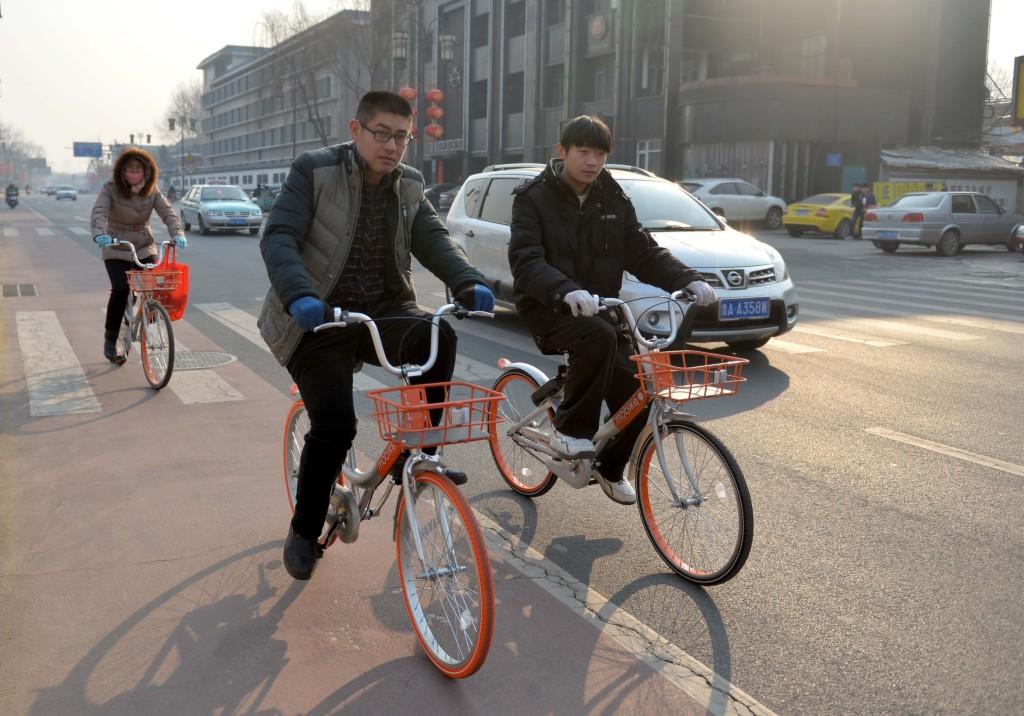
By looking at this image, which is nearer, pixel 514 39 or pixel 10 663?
pixel 10 663

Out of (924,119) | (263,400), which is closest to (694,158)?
(924,119)

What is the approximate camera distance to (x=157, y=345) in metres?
7.44

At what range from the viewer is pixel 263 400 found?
23.2 ft

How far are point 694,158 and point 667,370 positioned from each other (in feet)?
118

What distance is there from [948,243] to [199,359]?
64.5 feet

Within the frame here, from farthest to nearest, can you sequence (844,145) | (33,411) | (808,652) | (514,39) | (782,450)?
(514,39) → (844,145) → (33,411) → (782,450) → (808,652)

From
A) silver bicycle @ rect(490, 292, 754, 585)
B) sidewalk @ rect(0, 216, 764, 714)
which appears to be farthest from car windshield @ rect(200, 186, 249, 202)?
silver bicycle @ rect(490, 292, 754, 585)

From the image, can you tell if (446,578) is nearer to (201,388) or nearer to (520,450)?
(520,450)

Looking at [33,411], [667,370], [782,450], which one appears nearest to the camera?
[667,370]

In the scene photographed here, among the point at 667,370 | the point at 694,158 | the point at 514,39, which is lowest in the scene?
the point at 667,370

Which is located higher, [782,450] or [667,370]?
[667,370]

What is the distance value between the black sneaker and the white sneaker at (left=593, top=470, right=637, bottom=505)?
129 cm

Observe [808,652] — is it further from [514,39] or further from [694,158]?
[514,39]

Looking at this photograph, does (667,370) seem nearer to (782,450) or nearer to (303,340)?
(303,340)
